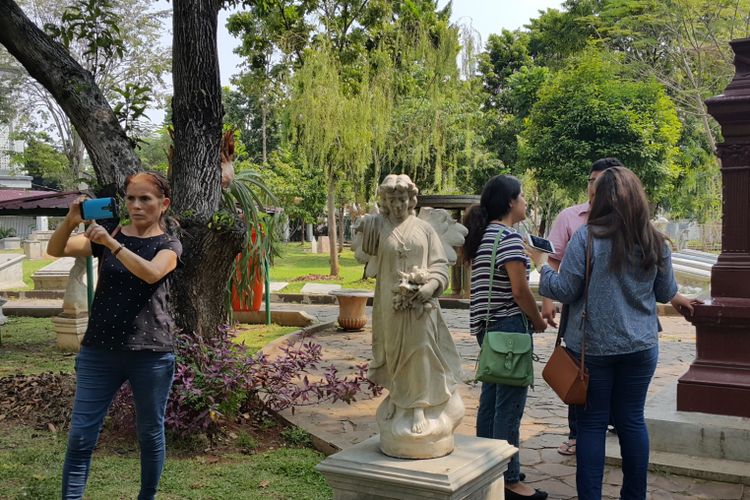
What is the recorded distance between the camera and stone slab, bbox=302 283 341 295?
14.5m

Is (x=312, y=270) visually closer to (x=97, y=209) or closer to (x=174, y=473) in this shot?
(x=174, y=473)

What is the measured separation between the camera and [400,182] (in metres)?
3.00

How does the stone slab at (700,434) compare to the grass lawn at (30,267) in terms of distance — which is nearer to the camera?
the stone slab at (700,434)

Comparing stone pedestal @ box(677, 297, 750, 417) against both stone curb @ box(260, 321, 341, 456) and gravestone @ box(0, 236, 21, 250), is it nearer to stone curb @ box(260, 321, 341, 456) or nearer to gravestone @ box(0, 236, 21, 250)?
stone curb @ box(260, 321, 341, 456)

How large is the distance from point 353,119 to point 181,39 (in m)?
11.0

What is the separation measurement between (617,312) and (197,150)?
334 centimetres

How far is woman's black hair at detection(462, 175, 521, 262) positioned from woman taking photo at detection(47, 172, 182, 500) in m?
1.47

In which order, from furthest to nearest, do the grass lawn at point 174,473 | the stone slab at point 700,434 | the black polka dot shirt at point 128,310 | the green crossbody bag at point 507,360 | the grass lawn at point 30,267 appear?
1. the grass lawn at point 30,267
2. the stone slab at point 700,434
3. the grass lawn at point 174,473
4. the green crossbody bag at point 507,360
5. the black polka dot shirt at point 128,310

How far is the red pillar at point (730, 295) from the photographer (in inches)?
172

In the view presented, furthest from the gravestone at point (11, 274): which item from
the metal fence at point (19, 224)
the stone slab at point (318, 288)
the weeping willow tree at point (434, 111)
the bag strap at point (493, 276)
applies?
the metal fence at point (19, 224)

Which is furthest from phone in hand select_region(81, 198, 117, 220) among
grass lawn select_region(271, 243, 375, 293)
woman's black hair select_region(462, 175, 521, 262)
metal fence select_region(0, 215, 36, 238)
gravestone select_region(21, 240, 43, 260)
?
metal fence select_region(0, 215, 36, 238)

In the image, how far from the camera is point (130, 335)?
9.75ft

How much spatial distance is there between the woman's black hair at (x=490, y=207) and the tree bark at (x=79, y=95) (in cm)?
279

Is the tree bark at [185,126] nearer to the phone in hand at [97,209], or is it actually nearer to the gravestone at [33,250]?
the phone in hand at [97,209]
